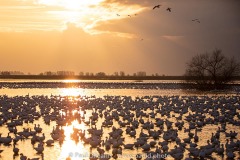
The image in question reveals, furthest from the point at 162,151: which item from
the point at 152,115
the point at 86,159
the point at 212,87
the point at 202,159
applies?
the point at 212,87

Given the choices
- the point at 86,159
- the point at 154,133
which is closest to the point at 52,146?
the point at 86,159

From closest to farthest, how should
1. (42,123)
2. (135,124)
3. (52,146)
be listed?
(52,146), (135,124), (42,123)

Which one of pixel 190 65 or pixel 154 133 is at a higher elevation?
pixel 190 65

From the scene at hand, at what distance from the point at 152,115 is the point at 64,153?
14.1 m

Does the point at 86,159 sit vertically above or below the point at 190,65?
below

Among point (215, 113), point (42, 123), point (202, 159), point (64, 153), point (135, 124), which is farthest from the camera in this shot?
point (215, 113)

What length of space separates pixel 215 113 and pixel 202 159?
16361 mm

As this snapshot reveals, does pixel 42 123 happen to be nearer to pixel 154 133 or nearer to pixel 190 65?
pixel 154 133

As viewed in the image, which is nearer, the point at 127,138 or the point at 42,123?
the point at 127,138

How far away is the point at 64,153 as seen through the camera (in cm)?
2214

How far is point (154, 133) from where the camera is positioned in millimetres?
25141

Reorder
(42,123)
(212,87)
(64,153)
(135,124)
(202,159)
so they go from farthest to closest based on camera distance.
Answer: (212,87)
(42,123)
(135,124)
(64,153)
(202,159)

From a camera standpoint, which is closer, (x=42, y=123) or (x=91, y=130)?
(x=91, y=130)

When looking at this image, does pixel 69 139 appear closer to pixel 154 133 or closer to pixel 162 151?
pixel 154 133
